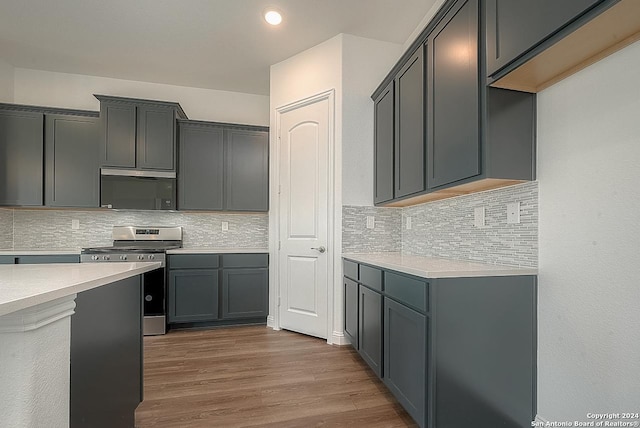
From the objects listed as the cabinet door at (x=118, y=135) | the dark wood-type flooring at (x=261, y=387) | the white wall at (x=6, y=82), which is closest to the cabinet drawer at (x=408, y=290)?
the dark wood-type flooring at (x=261, y=387)

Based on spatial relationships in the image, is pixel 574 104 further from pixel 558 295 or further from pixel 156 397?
pixel 156 397

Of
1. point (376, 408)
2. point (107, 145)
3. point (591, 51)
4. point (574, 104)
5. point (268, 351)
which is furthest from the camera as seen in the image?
point (107, 145)

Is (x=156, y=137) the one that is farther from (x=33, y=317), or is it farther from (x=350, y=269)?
(x=33, y=317)

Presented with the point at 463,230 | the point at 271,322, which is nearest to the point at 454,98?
the point at 463,230

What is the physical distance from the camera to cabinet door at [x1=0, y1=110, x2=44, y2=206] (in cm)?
339

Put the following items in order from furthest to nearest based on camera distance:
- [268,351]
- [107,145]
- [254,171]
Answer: [254,171]
[107,145]
[268,351]

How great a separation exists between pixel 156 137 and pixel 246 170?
1.08 metres

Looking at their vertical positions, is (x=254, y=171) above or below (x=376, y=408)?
above

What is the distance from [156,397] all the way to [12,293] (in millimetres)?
1665

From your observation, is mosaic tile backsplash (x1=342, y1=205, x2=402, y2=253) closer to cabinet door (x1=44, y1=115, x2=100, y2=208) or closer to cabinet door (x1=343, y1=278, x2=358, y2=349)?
cabinet door (x1=343, y1=278, x2=358, y2=349)

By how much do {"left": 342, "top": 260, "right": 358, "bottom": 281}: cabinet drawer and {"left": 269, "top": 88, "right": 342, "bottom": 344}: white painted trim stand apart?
0.14 m

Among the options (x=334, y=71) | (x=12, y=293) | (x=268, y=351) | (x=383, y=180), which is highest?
(x=334, y=71)

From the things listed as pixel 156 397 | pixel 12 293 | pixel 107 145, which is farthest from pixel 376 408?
pixel 107 145

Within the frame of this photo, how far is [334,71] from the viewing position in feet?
10.2
